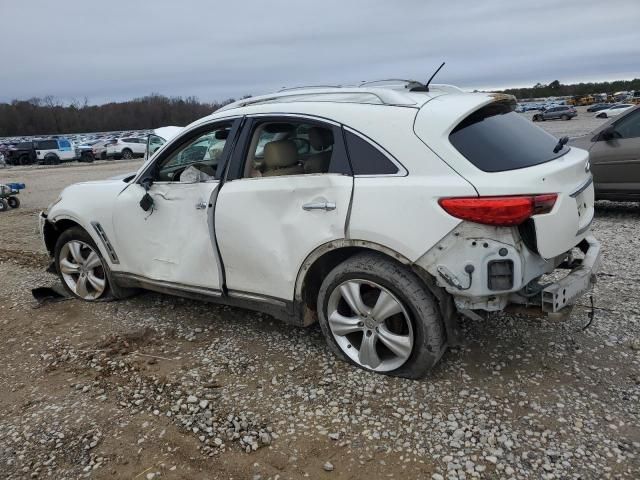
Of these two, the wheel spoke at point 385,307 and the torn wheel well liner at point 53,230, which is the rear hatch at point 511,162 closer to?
the wheel spoke at point 385,307

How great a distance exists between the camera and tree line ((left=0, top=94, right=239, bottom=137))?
9231 cm

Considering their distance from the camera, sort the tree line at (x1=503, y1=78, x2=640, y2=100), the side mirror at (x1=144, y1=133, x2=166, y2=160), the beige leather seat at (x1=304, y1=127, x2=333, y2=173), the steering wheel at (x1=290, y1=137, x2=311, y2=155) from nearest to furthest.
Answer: the beige leather seat at (x1=304, y1=127, x2=333, y2=173) < the steering wheel at (x1=290, y1=137, x2=311, y2=155) < the side mirror at (x1=144, y1=133, x2=166, y2=160) < the tree line at (x1=503, y1=78, x2=640, y2=100)

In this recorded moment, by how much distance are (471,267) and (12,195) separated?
13.6 meters

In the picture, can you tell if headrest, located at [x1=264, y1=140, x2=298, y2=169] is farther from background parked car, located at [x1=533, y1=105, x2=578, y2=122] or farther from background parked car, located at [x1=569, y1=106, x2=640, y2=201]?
background parked car, located at [x1=533, y1=105, x2=578, y2=122]

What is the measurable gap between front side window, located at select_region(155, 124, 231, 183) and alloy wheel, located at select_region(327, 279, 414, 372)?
4.50 feet

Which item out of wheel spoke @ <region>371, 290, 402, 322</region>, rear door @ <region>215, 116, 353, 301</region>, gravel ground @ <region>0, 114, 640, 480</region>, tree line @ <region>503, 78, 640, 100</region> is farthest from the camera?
tree line @ <region>503, 78, 640, 100</region>

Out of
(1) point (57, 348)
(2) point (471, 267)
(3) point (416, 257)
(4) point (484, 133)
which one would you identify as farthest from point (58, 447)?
(4) point (484, 133)

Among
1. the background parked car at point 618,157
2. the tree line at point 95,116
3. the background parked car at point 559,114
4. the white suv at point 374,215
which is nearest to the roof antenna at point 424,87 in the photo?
the white suv at point 374,215

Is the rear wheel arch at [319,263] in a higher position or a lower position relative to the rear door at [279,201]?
lower

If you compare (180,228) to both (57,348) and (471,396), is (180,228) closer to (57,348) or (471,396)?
(57,348)

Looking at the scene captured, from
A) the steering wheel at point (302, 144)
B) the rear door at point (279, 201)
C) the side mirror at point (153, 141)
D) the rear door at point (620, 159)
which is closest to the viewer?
the rear door at point (279, 201)

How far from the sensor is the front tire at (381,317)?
3.05 m

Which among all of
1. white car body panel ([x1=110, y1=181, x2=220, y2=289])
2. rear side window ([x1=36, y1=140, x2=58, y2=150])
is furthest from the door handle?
rear side window ([x1=36, y1=140, x2=58, y2=150])

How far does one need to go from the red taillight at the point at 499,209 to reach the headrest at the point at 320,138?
38.6 inches
